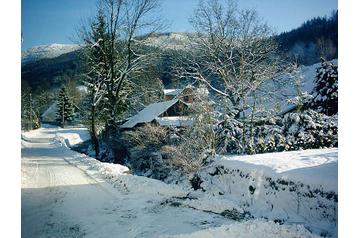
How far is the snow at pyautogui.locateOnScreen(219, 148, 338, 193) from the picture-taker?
444 cm

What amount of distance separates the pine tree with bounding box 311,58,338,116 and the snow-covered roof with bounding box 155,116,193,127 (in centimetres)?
408

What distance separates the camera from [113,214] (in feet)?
16.6

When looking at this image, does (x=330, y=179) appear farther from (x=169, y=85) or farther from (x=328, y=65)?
(x=169, y=85)

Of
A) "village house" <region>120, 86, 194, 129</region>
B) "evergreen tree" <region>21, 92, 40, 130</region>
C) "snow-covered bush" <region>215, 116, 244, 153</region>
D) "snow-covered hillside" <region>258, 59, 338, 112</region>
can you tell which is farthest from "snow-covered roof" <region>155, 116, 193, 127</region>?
"evergreen tree" <region>21, 92, 40, 130</region>

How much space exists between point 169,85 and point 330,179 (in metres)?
13.7

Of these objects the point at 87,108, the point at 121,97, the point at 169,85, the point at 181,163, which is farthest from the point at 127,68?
the point at 181,163

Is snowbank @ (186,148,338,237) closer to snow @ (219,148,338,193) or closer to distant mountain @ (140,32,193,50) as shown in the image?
snow @ (219,148,338,193)

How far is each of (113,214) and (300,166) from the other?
2944 millimetres

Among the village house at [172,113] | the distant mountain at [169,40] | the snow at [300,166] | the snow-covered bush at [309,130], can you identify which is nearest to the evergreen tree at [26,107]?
the snow at [300,166]

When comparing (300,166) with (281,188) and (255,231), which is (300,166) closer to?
(281,188)

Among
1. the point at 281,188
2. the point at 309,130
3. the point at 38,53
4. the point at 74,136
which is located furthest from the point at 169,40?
the point at 74,136

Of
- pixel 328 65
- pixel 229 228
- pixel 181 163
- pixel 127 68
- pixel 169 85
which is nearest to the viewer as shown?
pixel 229 228

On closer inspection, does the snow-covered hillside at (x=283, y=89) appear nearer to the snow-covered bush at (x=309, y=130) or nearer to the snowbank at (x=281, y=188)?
the snow-covered bush at (x=309, y=130)
